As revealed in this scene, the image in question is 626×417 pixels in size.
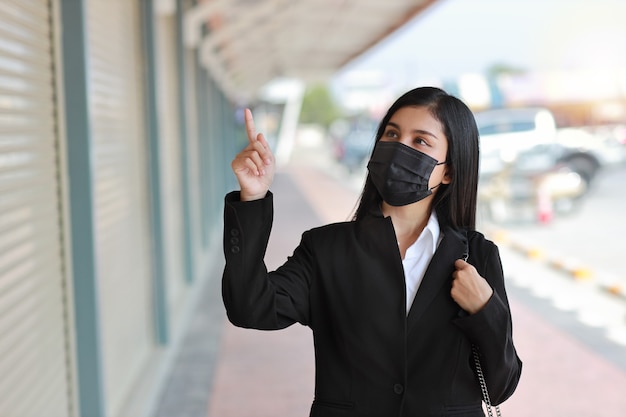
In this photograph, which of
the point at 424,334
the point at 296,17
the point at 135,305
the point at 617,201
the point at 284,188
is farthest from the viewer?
the point at 284,188

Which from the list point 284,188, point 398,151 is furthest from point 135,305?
point 284,188

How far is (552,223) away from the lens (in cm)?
1267

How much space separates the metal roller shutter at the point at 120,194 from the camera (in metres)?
3.61

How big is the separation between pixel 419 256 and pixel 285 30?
10778 mm

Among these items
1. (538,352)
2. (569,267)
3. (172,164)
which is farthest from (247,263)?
(569,267)

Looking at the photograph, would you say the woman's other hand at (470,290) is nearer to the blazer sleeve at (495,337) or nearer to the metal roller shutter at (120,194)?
the blazer sleeve at (495,337)

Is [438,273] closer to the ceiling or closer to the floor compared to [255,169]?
closer to the floor

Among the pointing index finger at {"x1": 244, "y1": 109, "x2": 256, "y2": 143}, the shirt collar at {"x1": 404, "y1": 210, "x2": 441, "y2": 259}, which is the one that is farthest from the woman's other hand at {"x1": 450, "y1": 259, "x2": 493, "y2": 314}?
the pointing index finger at {"x1": 244, "y1": 109, "x2": 256, "y2": 143}

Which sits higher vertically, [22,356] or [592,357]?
[22,356]

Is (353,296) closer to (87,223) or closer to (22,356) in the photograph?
(22,356)

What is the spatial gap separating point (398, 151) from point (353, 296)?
0.30 metres

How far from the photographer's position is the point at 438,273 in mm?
1613

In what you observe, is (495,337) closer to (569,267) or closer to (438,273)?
(438,273)

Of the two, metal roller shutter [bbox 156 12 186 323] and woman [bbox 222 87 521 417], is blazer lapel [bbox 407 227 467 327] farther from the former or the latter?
metal roller shutter [bbox 156 12 186 323]
